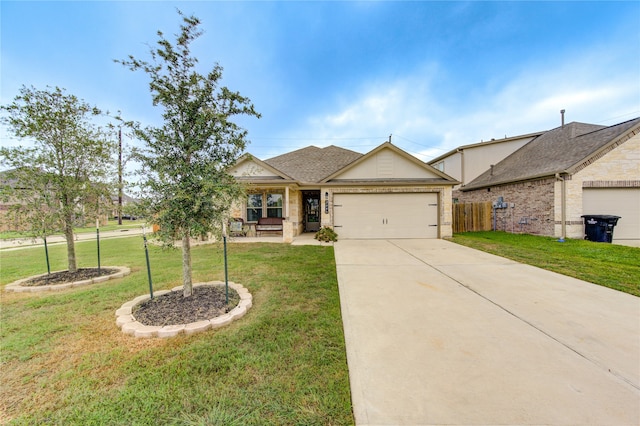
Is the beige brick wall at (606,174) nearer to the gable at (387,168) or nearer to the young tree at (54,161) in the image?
the gable at (387,168)

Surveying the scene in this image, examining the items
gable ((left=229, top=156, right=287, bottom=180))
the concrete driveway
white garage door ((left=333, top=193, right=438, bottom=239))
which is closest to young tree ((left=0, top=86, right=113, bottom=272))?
gable ((left=229, top=156, right=287, bottom=180))

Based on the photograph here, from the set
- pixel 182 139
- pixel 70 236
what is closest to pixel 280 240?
pixel 70 236

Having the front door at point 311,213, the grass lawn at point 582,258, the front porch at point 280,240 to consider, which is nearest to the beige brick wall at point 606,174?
the grass lawn at point 582,258

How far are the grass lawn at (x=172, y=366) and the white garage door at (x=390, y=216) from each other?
25.0 feet

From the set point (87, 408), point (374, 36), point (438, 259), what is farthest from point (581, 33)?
point (87, 408)

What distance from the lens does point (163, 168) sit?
3.54 m

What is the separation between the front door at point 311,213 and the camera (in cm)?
1559

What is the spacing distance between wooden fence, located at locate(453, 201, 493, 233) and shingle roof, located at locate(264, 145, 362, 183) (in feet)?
23.7

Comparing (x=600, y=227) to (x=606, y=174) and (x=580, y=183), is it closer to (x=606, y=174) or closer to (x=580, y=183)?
(x=580, y=183)

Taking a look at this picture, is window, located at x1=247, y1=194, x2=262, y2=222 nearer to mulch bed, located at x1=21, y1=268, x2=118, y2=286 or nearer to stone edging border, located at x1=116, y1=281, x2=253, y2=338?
mulch bed, located at x1=21, y1=268, x2=118, y2=286

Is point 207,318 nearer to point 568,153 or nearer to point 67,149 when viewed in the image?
point 67,149

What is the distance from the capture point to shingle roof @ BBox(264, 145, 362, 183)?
44.6 ft

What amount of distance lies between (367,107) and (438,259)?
46.5 ft

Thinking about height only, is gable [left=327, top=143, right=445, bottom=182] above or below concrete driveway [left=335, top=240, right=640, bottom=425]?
above
